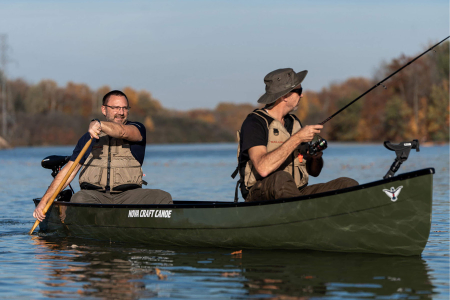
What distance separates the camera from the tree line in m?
63.0

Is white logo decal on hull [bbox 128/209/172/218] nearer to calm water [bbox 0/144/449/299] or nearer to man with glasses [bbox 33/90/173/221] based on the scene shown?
man with glasses [bbox 33/90/173/221]

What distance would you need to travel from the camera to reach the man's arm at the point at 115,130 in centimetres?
644

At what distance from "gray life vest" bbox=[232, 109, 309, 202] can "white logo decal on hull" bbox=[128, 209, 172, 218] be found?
1.03m

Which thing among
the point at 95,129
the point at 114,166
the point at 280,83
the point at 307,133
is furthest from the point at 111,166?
the point at 307,133

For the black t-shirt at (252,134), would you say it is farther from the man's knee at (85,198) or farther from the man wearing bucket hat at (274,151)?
the man's knee at (85,198)

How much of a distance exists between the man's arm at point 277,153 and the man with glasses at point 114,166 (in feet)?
5.52

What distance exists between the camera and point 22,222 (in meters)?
10.0

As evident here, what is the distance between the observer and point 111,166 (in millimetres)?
7227

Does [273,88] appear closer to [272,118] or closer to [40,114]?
[272,118]

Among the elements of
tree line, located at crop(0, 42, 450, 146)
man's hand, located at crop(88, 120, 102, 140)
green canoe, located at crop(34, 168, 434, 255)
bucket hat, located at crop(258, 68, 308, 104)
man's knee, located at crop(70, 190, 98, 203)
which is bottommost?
green canoe, located at crop(34, 168, 434, 255)

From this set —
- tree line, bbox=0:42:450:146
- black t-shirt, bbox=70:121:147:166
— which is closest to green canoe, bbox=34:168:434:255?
black t-shirt, bbox=70:121:147:166

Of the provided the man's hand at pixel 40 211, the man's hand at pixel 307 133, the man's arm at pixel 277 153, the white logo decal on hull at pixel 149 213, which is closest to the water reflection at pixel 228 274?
the white logo decal on hull at pixel 149 213

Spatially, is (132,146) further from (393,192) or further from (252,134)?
(393,192)

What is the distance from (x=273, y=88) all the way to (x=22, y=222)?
547 cm
